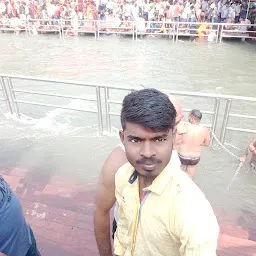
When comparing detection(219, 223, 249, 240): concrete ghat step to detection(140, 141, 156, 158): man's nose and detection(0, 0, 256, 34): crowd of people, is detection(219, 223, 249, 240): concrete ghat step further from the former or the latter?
detection(0, 0, 256, 34): crowd of people

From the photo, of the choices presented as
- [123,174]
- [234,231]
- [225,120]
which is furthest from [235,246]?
[225,120]

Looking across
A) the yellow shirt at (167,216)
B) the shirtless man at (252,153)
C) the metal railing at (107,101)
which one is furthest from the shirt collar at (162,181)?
the shirtless man at (252,153)

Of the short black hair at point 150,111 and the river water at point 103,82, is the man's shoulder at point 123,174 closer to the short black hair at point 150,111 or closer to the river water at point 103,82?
the short black hair at point 150,111

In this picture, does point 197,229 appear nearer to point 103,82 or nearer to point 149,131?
point 149,131

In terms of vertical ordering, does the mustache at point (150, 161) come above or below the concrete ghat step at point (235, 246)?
above

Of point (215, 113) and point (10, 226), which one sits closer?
point (10, 226)

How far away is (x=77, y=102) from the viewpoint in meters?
7.26

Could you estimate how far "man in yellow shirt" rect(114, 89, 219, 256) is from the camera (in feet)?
3.47

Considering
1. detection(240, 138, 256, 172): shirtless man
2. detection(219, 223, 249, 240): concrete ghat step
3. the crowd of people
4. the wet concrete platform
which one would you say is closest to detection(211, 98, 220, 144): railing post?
detection(240, 138, 256, 172): shirtless man

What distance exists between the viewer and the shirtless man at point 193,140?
3871mm

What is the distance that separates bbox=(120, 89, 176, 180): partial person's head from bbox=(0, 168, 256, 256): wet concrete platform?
1.76m

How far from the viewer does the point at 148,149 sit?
1.15 meters

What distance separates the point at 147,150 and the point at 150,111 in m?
0.16

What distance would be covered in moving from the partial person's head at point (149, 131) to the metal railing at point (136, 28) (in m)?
12.6
